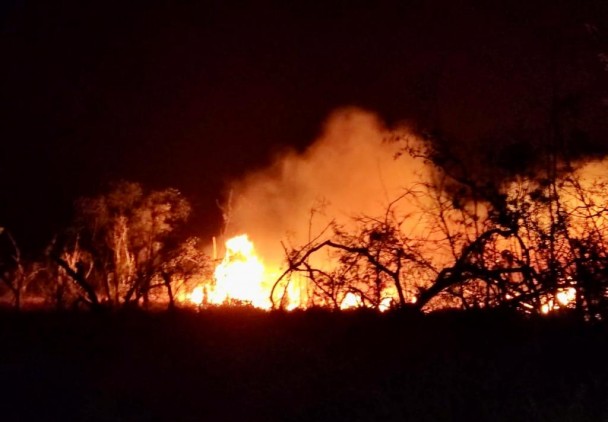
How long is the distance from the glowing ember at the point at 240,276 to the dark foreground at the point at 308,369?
9.71ft

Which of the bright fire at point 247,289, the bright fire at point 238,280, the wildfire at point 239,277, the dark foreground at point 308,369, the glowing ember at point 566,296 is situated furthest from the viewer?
the wildfire at point 239,277

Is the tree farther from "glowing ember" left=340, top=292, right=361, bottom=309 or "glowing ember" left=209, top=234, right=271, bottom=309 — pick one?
"glowing ember" left=340, top=292, right=361, bottom=309

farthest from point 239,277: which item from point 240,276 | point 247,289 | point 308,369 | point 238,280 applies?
point 308,369

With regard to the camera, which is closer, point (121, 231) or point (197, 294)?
point (197, 294)

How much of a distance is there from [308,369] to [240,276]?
1022 centimetres

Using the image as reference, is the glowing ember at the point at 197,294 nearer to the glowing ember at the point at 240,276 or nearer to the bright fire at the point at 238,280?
the bright fire at the point at 238,280

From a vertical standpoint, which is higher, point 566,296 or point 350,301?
point 350,301

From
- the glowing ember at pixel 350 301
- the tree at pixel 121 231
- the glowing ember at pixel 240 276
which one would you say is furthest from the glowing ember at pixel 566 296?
the tree at pixel 121 231

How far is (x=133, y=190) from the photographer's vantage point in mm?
22750

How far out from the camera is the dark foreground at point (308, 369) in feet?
23.9

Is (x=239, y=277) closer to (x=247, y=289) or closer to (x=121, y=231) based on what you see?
(x=247, y=289)

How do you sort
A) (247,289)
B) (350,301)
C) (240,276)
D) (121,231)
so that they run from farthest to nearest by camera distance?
1. (121,231)
2. (240,276)
3. (247,289)
4. (350,301)

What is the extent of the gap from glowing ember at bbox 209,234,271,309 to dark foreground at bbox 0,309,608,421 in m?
2.96

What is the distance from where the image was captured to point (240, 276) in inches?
720
